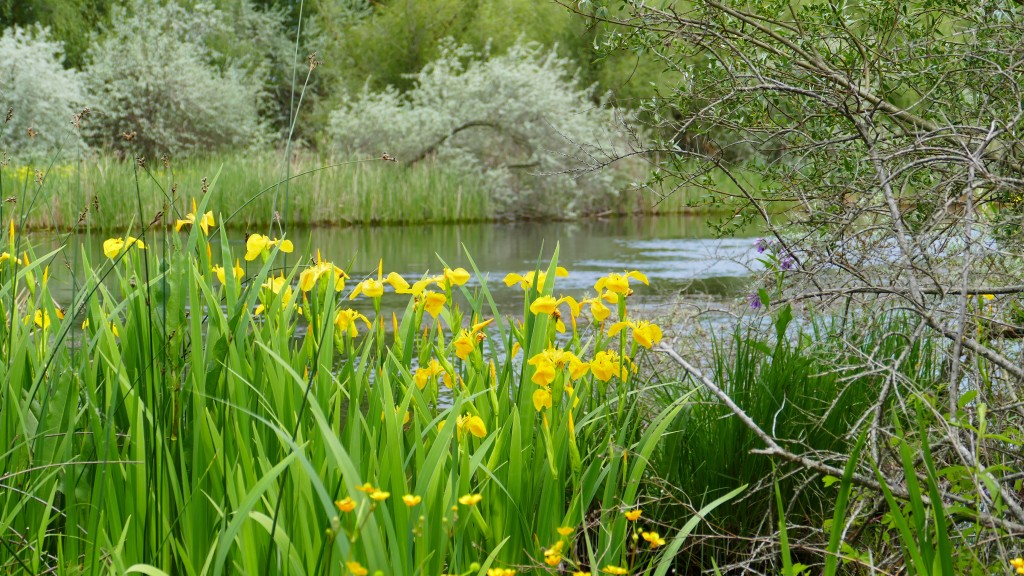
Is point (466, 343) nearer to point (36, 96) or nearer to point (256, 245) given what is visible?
point (256, 245)

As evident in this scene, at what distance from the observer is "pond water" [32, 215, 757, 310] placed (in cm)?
876

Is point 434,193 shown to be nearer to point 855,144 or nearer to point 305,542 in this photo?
point 855,144

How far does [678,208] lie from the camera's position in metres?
21.1

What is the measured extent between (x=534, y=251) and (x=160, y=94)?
14352 mm

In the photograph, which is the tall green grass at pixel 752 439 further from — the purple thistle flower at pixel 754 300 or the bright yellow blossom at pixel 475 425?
the bright yellow blossom at pixel 475 425

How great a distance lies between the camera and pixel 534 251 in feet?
41.0

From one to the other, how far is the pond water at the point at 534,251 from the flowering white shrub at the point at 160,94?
32.0ft

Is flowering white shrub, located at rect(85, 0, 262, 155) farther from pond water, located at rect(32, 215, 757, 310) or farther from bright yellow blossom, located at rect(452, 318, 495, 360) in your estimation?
bright yellow blossom, located at rect(452, 318, 495, 360)

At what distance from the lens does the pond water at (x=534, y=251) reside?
876cm

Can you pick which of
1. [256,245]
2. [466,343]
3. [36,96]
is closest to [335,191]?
[36,96]

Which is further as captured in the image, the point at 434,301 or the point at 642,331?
the point at 434,301

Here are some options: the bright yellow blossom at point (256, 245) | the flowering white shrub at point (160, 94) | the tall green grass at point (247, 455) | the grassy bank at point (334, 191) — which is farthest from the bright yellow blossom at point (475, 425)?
the flowering white shrub at point (160, 94)

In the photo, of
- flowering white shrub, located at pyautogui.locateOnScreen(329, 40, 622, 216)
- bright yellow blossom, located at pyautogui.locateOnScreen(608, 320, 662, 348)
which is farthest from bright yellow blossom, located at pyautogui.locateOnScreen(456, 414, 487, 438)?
flowering white shrub, located at pyautogui.locateOnScreen(329, 40, 622, 216)

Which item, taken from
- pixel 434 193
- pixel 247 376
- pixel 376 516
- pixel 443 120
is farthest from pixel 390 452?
pixel 443 120
